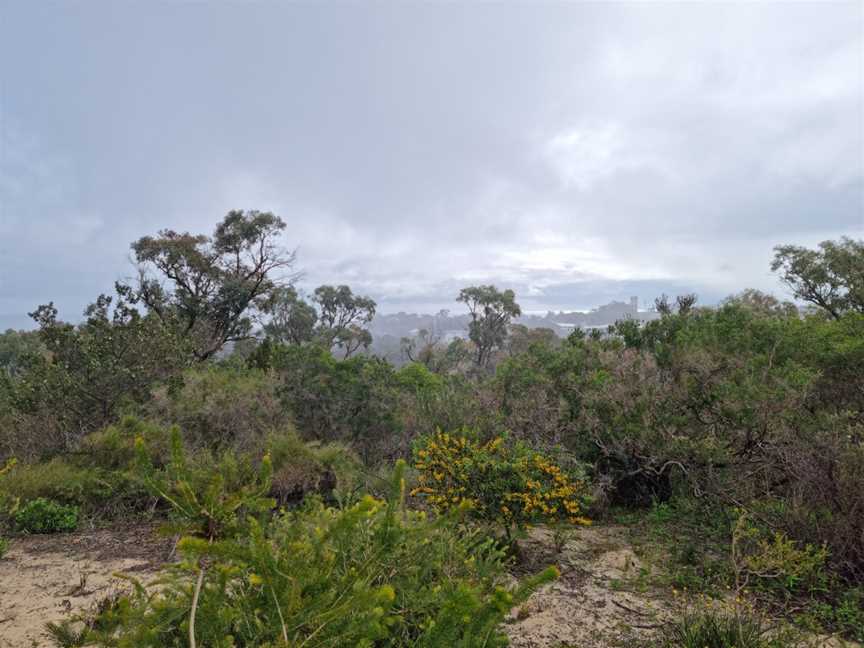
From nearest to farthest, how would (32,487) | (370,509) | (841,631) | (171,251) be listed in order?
(370,509), (841,631), (32,487), (171,251)

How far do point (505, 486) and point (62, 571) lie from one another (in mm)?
4996

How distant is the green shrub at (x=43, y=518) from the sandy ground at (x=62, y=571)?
0.53 feet

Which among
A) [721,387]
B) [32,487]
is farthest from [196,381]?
[721,387]

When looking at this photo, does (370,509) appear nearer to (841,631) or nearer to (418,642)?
(418,642)

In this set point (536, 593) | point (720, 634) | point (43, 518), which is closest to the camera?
point (720, 634)

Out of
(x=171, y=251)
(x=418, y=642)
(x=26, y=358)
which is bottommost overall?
(x=418, y=642)

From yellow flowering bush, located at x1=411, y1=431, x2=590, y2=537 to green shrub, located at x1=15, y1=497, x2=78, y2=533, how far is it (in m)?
5.13

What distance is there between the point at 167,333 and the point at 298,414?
129 inches

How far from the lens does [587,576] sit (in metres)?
4.97

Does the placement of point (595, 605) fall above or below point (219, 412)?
below

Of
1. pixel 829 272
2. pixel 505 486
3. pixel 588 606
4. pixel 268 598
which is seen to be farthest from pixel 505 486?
pixel 829 272

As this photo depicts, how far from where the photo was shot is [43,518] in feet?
21.1

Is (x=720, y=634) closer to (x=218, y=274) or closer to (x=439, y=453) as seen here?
(x=439, y=453)

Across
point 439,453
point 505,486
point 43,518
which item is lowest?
point 43,518
